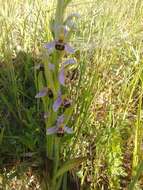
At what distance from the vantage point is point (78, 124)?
1352mm

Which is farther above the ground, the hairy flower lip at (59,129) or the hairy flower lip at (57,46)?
the hairy flower lip at (57,46)

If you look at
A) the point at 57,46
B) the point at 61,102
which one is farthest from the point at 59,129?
the point at 57,46

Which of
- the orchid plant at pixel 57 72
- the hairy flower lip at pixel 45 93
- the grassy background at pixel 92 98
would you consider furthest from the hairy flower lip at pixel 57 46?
the grassy background at pixel 92 98

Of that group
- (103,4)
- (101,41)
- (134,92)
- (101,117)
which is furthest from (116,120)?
(103,4)

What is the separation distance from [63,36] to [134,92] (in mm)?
716

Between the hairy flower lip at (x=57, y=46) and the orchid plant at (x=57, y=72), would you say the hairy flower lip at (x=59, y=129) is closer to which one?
the orchid plant at (x=57, y=72)

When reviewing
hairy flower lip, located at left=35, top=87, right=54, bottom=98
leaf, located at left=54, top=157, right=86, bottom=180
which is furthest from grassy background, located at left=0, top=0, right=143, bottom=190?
hairy flower lip, located at left=35, top=87, right=54, bottom=98

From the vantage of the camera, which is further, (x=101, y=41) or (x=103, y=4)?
(x=103, y=4)

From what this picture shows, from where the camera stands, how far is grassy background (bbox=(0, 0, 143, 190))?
1.29 metres

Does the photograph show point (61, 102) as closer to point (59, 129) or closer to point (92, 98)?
point (59, 129)

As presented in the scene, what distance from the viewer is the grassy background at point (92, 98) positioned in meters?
1.29

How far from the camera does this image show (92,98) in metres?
1.36

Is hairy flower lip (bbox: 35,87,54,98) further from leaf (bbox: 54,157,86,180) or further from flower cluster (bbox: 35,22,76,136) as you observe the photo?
leaf (bbox: 54,157,86,180)

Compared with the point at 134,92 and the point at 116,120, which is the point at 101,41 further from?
the point at 116,120
